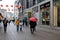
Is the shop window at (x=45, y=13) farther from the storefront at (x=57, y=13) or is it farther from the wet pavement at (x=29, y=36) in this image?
the wet pavement at (x=29, y=36)

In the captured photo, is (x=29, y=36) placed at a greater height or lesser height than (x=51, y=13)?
Answer: lesser

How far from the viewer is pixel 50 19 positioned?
29891 millimetres

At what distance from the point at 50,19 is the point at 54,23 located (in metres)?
1.70

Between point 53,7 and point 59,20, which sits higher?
point 53,7

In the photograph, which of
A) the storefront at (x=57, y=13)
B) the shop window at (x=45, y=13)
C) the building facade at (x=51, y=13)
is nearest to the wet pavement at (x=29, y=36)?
the storefront at (x=57, y=13)

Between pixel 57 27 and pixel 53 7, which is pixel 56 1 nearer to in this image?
pixel 53 7

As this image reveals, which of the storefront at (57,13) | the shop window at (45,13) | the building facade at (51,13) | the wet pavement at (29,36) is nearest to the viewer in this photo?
the wet pavement at (29,36)

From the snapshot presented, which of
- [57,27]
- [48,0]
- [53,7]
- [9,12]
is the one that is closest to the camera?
[57,27]

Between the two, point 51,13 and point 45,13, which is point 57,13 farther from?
point 45,13

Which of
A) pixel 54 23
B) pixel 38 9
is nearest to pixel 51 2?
pixel 54 23

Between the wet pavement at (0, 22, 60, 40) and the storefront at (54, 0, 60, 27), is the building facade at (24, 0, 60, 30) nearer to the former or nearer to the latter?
the storefront at (54, 0, 60, 27)

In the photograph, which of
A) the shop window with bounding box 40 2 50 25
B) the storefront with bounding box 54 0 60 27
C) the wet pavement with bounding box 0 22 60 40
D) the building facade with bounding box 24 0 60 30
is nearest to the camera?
the wet pavement with bounding box 0 22 60 40

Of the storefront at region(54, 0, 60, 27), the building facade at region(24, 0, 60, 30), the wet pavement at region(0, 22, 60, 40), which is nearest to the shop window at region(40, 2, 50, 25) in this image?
the building facade at region(24, 0, 60, 30)

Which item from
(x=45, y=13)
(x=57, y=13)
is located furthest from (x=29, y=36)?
(x=45, y=13)
